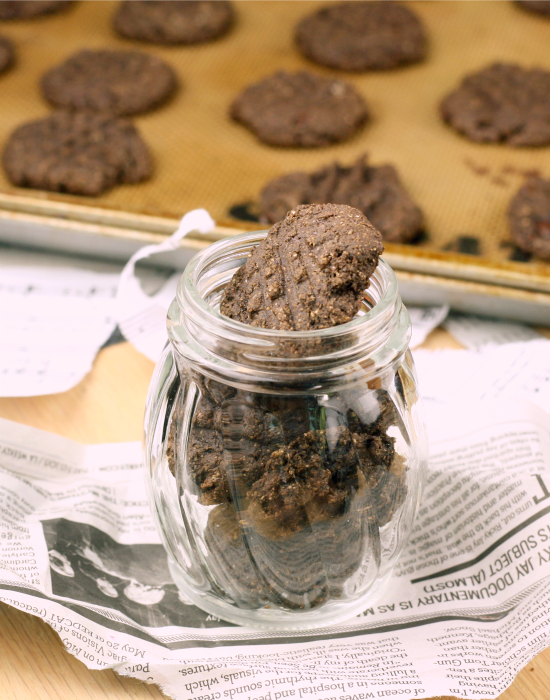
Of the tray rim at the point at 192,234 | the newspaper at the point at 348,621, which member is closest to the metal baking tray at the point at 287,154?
the tray rim at the point at 192,234

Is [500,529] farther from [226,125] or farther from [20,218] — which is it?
[226,125]

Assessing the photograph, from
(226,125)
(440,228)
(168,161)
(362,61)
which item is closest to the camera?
(440,228)

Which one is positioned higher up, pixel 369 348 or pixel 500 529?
pixel 369 348

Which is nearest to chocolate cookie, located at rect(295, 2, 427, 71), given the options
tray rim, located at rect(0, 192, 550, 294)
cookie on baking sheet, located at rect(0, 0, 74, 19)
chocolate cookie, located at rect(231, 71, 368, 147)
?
chocolate cookie, located at rect(231, 71, 368, 147)

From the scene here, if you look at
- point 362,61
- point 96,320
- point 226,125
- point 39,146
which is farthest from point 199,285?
point 362,61

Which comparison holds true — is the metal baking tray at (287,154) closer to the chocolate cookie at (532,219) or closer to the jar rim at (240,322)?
the chocolate cookie at (532,219)

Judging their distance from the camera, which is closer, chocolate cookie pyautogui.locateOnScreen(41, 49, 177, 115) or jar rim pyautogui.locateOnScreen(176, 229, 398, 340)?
jar rim pyautogui.locateOnScreen(176, 229, 398, 340)

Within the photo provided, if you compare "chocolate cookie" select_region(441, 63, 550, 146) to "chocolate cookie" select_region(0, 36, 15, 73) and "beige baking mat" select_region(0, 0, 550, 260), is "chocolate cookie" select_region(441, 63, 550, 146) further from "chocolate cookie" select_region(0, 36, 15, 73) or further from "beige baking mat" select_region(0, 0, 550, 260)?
"chocolate cookie" select_region(0, 36, 15, 73)
